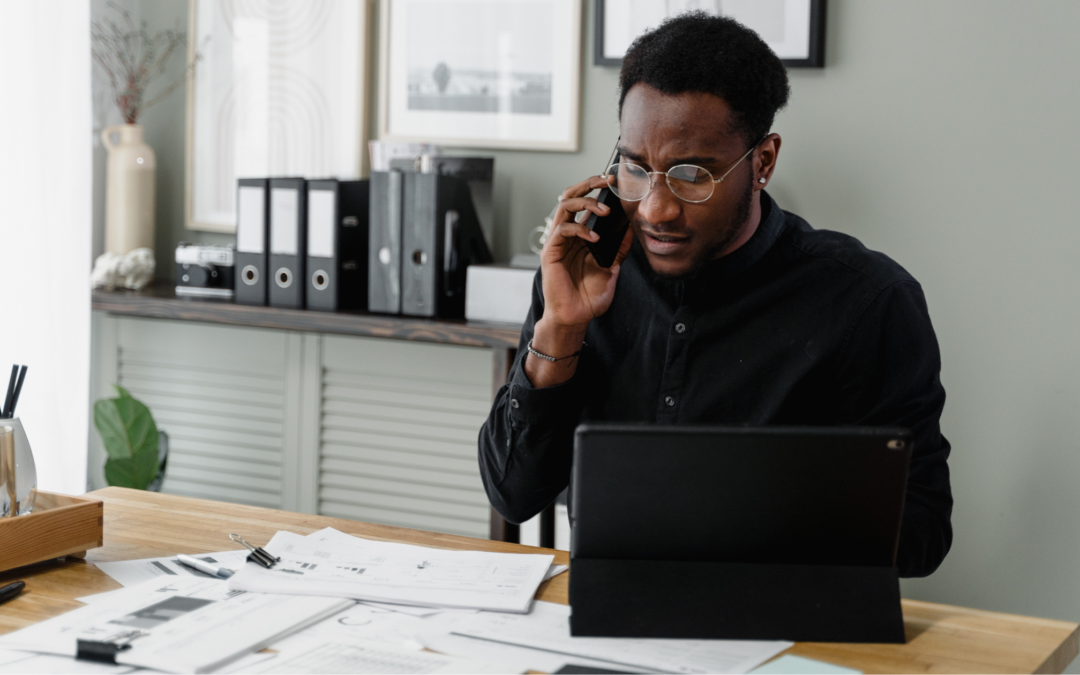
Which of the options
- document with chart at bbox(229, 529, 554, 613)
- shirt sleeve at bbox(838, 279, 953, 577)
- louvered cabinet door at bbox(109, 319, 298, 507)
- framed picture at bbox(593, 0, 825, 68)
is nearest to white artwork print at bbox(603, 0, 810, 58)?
framed picture at bbox(593, 0, 825, 68)

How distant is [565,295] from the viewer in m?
1.43

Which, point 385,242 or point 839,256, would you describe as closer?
point 839,256

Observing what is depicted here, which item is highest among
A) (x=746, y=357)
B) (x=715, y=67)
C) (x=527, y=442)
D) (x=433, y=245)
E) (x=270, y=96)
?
(x=270, y=96)

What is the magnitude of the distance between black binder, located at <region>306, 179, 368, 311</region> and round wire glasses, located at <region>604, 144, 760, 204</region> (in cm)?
131

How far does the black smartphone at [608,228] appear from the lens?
4.74 ft

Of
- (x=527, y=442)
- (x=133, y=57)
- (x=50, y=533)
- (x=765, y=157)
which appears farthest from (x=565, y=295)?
(x=133, y=57)

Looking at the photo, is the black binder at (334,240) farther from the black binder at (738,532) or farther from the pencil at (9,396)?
the black binder at (738,532)

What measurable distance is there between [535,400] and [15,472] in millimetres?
656

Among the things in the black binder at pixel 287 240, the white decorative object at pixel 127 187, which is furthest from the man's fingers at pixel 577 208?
the white decorative object at pixel 127 187

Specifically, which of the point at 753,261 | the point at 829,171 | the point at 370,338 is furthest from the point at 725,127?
the point at 370,338

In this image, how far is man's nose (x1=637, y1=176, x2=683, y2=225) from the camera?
137cm

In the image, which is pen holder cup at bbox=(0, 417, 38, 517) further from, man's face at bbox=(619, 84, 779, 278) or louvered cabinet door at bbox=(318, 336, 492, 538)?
louvered cabinet door at bbox=(318, 336, 492, 538)

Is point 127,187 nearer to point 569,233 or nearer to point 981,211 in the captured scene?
point 569,233

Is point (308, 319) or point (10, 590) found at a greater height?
point (308, 319)
